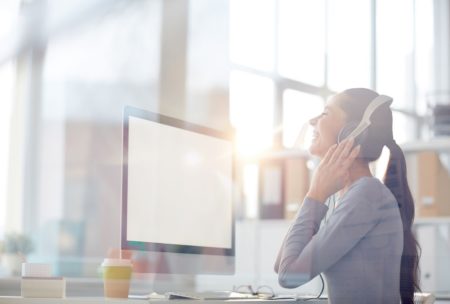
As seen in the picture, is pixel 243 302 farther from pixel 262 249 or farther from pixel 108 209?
pixel 108 209

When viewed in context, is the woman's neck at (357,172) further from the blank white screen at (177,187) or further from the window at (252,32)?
the window at (252,32)

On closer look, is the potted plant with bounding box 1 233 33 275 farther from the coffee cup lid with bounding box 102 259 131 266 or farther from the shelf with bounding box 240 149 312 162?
the coffee cup lid with bounding box 102 259 131 266

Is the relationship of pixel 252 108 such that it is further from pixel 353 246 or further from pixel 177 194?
pixel 353 246

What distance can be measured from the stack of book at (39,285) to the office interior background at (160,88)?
1.46m

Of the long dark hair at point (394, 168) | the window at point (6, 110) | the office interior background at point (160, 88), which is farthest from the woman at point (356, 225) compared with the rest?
the window at point (6, 110)

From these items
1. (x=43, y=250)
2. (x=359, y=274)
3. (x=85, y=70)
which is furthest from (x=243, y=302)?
(x=85, y=70)

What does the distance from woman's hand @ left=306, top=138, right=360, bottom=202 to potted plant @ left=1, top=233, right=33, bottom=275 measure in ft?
4.44

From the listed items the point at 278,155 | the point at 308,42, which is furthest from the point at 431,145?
the point at 308,42

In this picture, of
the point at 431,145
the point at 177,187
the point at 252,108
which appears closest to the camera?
the point at 177,187

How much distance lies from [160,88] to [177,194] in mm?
2067

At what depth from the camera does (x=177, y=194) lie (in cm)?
211

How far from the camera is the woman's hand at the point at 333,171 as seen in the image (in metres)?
1.89

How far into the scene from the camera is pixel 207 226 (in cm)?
221

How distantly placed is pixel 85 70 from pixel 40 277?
2.35 metres
